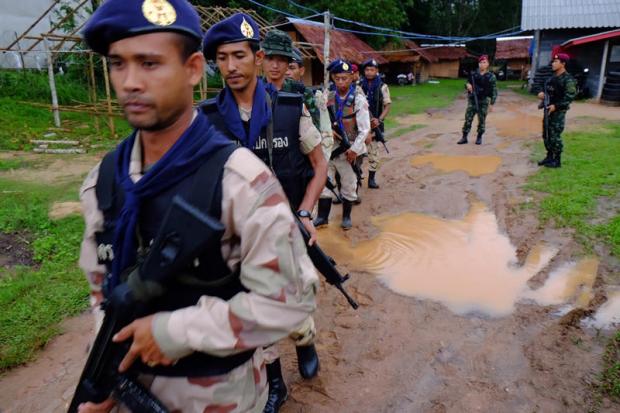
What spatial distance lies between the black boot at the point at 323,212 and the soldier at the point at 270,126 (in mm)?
2604

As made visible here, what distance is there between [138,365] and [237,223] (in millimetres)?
536

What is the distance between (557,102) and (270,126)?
6595 mm

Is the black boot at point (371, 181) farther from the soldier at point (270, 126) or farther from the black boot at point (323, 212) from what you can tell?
the soldier at point (270, 126)

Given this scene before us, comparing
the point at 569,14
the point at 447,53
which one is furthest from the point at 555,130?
the point at 447,53

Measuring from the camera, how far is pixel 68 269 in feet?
14.1

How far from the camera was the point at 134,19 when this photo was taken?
115 cm

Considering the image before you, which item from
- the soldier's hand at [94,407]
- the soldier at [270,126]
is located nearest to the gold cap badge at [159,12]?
the soldier's hand at [94,407]

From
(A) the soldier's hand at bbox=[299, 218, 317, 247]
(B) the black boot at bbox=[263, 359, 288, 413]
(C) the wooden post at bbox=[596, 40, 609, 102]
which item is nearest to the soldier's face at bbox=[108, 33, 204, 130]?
(A) the soldier's hand at bbox=[299, 218, 317, 247]

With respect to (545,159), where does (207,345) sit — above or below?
above

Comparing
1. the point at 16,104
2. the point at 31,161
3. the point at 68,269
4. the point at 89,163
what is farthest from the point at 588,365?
the point at 16,104

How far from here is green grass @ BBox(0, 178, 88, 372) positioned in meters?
3.31

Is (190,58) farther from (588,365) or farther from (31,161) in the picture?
(31,161)

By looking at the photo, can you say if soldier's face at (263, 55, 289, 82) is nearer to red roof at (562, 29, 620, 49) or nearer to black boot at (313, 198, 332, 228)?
black boot at (313, 198, 332, 228)

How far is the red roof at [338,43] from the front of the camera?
1845 centimetres
